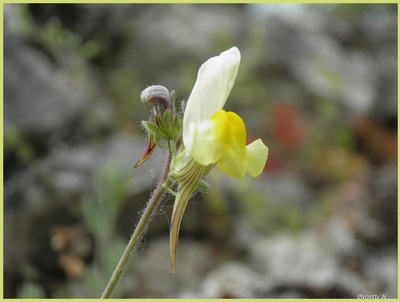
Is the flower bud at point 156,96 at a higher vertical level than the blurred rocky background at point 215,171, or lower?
higher

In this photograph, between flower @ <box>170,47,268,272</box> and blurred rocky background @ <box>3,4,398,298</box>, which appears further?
blurred rocky background @ <box>3,4,398,298</box>

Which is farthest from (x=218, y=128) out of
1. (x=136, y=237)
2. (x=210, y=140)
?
(x=136, y=237)

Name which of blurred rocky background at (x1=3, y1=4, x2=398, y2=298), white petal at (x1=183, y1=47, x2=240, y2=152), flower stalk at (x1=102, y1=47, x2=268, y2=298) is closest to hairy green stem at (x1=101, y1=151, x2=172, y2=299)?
flower stalk at (x1=102, y1=47, x2=268, y2=298)

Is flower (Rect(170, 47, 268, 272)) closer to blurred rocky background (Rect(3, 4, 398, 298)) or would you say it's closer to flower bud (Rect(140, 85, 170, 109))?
flower bud (Rect(140, 85, 170, 109))

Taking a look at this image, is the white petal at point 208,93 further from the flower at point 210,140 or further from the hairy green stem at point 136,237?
the hairy green stem at point 136,237

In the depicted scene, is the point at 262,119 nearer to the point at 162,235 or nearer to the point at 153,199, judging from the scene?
the point at 162,235

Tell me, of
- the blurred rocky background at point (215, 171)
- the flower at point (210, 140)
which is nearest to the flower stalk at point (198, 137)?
the flower at point (210, 140)
